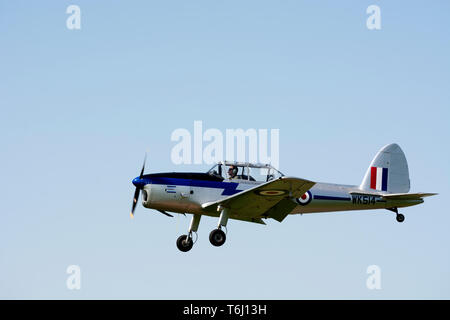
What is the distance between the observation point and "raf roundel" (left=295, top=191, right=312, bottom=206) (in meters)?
21.3

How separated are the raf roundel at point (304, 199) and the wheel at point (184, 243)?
3.06 metres

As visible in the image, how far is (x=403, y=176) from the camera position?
23.7 m

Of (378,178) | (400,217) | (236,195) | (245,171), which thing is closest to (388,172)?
(378,178)

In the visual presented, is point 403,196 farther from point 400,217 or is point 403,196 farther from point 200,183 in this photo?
point 200,183

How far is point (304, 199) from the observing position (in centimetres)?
2133

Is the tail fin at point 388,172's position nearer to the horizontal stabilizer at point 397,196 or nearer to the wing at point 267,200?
the horizontal stabilizer at point 397,196

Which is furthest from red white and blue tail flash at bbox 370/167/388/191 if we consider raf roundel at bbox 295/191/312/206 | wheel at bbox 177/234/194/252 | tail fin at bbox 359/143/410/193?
wheel at bbox 177/234/194/252

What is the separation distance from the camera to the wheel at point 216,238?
19625 mm

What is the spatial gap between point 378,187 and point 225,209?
5.29m

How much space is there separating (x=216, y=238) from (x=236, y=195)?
3.75 ft

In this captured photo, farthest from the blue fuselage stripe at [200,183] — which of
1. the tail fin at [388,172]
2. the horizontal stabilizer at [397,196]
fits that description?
the tail fin at [388,172]

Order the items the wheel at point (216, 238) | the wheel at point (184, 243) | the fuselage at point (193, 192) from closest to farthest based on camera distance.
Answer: the wheel at point (216, 238) < the fuselage at point (193, 192) < the wheel at point (184, 243)
